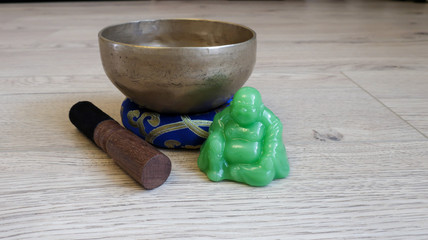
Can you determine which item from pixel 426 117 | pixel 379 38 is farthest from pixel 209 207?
pixel 379 38

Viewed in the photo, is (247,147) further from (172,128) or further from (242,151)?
(172,128)

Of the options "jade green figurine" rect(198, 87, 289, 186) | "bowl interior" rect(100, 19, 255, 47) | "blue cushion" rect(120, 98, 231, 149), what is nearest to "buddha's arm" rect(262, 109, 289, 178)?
"jade green figurine" rect(198, 87, 289, 186)

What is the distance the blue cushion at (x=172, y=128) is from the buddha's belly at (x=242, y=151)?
10 centimetres

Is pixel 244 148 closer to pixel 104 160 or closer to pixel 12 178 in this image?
pixel 104 160

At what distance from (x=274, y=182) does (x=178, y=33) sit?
435mm

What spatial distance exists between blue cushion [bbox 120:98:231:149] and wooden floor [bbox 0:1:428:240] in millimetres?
27

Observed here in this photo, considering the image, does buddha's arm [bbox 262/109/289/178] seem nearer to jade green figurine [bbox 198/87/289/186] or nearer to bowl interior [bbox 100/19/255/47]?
jade green figurine [bbox 198/87/289/186]

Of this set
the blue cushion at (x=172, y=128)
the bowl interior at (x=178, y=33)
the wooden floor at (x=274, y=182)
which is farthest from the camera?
the bowl interior at (x=178, y=33)

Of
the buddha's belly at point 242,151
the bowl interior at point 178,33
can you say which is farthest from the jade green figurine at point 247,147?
the bowl interior at point 178,33

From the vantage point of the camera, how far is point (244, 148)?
0.66 meters

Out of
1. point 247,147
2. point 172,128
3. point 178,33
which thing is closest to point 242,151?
point 247,147

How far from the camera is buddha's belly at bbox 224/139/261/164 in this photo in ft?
2.17

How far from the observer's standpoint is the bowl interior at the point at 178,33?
89cm

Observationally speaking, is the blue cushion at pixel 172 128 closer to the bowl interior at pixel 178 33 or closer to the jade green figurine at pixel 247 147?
the jade green figurine at pixel 247 147
